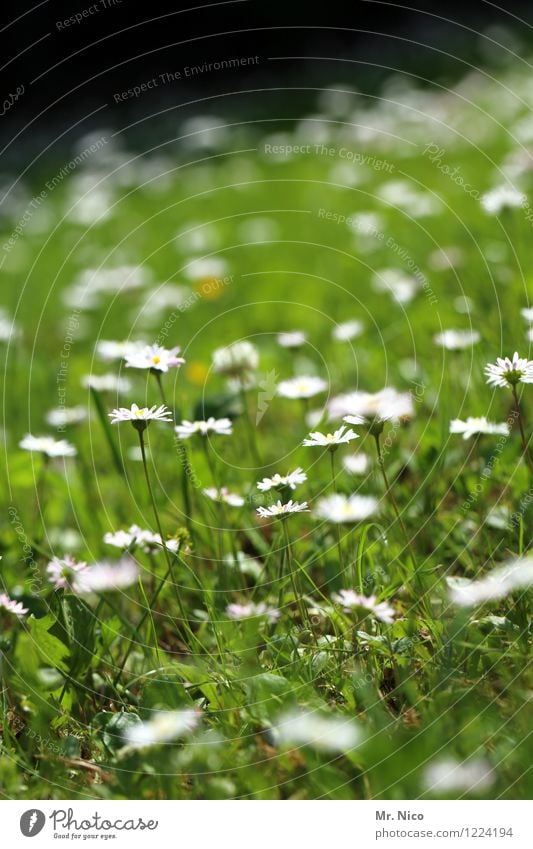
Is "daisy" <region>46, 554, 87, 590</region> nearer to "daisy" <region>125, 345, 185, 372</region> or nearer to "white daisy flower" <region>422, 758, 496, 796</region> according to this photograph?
"daisy" <region>125, 345, 185, 372</region>

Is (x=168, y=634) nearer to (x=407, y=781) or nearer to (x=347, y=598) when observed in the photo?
(x=347, y=598)

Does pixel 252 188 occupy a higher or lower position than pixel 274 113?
lower

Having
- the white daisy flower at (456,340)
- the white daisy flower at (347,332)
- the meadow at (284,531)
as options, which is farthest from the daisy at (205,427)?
the white daisy flower at (347,332)

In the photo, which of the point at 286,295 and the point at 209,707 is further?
the point at 286,295

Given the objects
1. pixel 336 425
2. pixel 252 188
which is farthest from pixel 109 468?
pixel 252 188

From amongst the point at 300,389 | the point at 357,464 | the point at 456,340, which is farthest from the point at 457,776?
the point at 456,340

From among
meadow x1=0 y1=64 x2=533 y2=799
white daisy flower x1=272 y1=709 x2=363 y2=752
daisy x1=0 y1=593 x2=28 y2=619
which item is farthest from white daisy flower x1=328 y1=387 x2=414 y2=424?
daisy x1=0 y1=593 x2=28 y2=619
